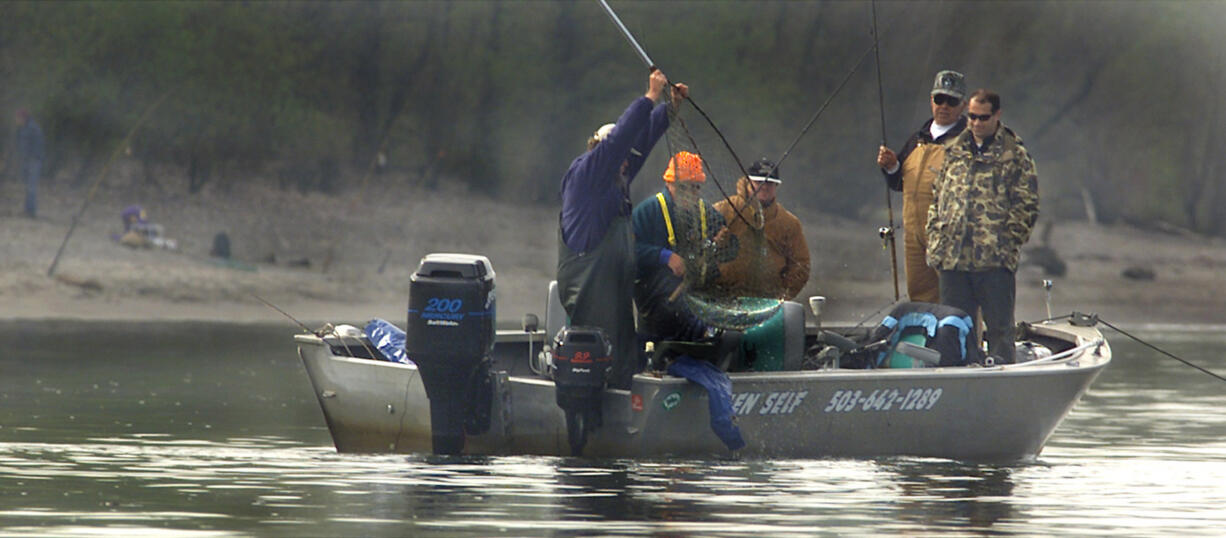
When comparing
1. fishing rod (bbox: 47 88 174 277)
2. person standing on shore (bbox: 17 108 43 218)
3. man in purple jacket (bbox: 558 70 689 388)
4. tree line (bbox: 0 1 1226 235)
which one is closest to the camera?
man in purple jacket (bbox: 558 70 689 388)

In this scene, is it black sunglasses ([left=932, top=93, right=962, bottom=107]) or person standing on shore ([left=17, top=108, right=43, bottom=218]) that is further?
person standing on shore ([left=17, top=108, right=43, bottom=218])

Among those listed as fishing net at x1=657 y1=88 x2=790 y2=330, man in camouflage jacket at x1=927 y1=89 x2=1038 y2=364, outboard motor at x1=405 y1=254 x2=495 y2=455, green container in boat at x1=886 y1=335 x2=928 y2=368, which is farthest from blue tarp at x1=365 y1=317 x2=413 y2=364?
man in camouflage jacket at x1=927 y1=89 x2=1038 y2=364

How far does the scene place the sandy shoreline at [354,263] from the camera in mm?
22484

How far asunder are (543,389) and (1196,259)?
1885 cm

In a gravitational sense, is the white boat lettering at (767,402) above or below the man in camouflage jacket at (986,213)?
below

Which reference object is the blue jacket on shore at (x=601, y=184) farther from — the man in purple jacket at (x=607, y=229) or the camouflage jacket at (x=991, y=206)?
the camouflage jacket at (x=991, y=206)

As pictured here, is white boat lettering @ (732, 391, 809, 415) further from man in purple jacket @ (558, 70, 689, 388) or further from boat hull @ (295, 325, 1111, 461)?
man in purple jacket @ (558, 70, 689, 388)

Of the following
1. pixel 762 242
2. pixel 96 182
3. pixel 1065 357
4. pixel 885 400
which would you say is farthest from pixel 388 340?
pixel 96 182

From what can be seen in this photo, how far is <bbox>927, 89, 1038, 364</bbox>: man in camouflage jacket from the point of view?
1092cm

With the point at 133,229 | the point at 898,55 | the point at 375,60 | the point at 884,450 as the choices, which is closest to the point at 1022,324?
the point at 884,450

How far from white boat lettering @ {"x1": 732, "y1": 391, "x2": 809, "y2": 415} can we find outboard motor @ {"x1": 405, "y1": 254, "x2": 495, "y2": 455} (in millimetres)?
1105

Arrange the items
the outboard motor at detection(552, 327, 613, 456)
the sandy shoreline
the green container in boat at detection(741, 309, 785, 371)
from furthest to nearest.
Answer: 1. the sandy shoreline
2. the green container in boat at detection(741, 309, 785, 371)
3. the outboard motor at detection(552, 327, 613, 456)

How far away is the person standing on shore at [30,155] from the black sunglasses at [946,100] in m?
14.5

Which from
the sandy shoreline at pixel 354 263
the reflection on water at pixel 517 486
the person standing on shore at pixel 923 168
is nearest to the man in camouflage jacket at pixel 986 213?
the person standing on shore at pixel 923 168
